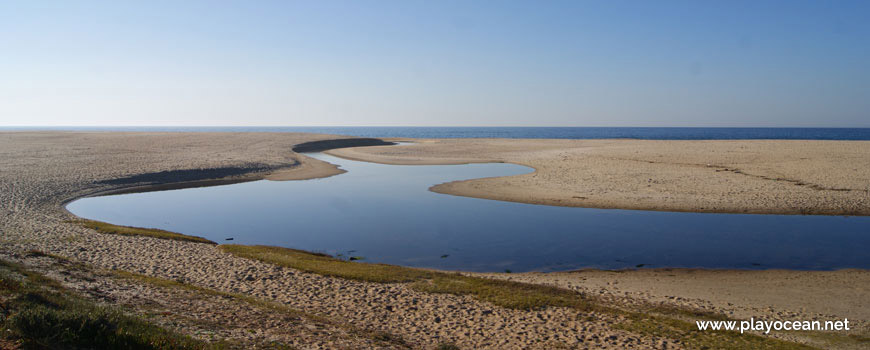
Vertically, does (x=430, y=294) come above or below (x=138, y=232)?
below

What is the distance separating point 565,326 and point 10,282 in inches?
452

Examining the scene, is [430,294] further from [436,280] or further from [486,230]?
[486,230]

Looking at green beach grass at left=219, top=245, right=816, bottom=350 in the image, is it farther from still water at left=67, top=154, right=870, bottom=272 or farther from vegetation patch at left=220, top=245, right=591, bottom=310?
still water at left=67, top=154, right=870, bottom=272

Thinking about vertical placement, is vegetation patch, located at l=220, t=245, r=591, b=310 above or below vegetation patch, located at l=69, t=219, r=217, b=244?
below

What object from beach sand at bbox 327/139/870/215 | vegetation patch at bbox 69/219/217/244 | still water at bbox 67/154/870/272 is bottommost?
still water at bbox 67/154/870/272

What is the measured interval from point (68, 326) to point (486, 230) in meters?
16.8

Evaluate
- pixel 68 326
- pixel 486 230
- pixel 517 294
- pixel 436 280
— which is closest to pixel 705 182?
pixel 486 230

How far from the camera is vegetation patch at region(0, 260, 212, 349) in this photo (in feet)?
21.1

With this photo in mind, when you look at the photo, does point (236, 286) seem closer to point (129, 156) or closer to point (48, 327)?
point (48, 327)

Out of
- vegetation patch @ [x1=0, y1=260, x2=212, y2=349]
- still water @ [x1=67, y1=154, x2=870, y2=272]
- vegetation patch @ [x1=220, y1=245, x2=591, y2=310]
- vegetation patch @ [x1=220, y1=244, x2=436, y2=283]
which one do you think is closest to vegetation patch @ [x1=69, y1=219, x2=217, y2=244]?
still water @ [x1=67, y1=154, x2=870, y2=272]

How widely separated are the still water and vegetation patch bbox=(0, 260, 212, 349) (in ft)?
32.1

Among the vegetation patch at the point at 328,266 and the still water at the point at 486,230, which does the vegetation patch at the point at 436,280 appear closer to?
the vegetation patch at the point at 328,266

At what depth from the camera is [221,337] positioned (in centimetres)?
848

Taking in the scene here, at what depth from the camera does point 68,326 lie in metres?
6.82
